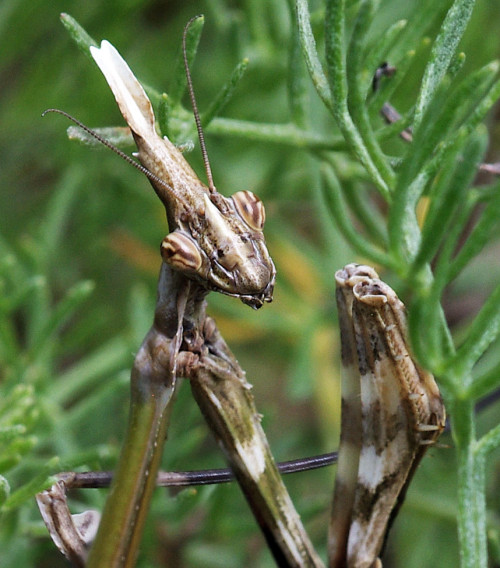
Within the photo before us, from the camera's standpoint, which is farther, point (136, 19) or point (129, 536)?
point (136, 19)

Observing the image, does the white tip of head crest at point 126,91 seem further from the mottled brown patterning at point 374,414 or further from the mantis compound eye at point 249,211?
the mottled brown patterning at point 374,414

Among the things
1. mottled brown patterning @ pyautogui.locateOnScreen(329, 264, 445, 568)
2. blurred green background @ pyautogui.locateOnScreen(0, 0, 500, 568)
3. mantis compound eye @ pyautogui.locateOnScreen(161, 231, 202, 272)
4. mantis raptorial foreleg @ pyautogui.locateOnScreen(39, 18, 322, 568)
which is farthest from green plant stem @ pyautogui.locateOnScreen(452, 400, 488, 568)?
blurred green background @ pyautogui.locateOnScreen(0, 0, 500, 568)

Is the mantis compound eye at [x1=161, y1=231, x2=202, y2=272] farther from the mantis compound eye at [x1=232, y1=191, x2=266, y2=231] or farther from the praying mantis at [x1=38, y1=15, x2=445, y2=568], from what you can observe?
the mantis compound eye at [x1=232, y1=191, x2=266, y2=231]

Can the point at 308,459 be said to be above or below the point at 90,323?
below

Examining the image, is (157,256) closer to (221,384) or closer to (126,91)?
(221,384)

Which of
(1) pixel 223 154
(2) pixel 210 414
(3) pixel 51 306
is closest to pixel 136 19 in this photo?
(1) pixel 223 154

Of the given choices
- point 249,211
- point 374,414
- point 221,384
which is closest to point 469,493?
point 374,414

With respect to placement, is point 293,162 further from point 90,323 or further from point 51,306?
point 51,306
